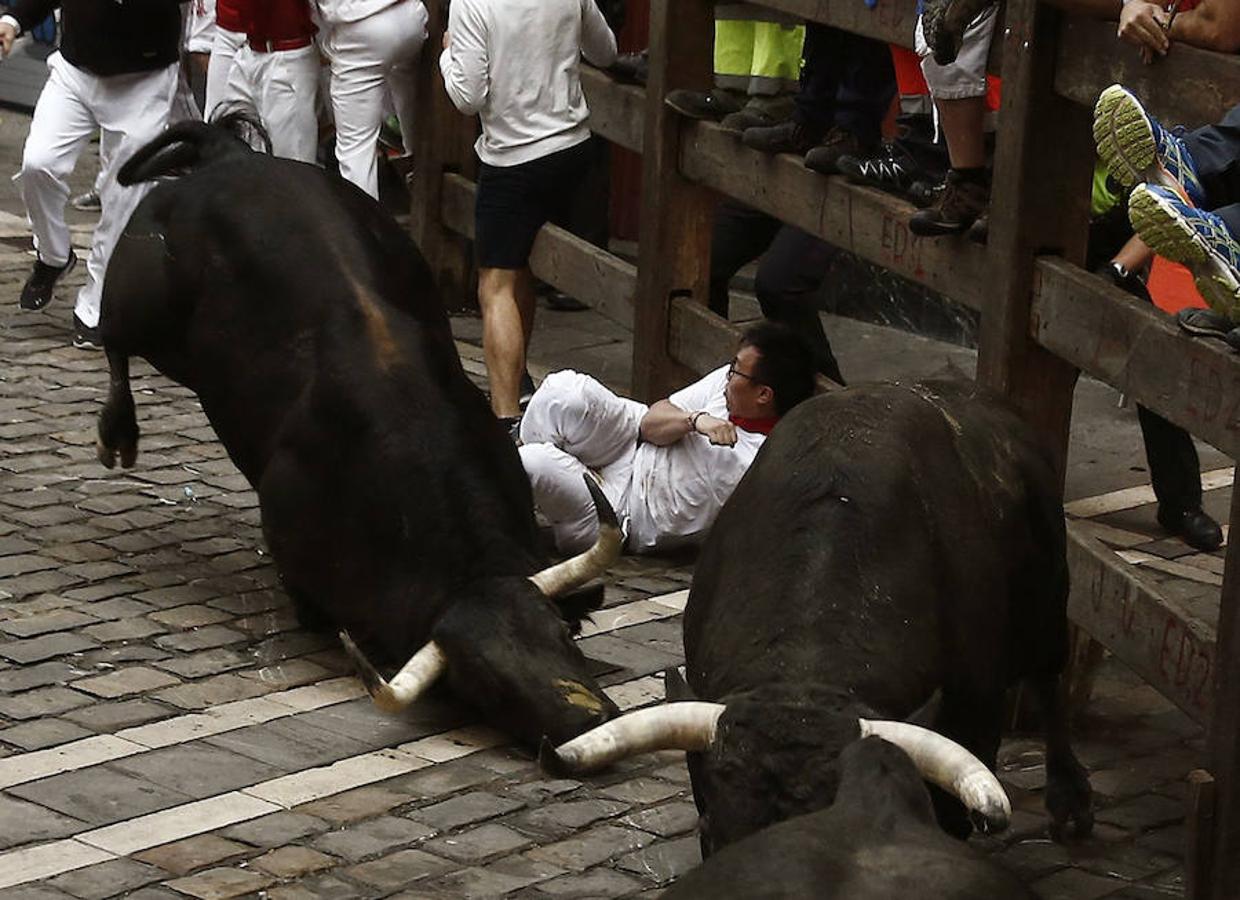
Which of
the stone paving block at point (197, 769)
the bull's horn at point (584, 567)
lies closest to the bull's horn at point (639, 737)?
the stone paving block at point (197, 769)

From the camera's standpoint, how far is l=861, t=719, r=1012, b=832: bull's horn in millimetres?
4418

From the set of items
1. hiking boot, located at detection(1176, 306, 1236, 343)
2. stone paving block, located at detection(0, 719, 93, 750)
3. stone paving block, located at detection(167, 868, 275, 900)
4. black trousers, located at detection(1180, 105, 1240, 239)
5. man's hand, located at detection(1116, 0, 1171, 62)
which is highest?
man's hand, located at detection(1116, 0, 1171, 62)

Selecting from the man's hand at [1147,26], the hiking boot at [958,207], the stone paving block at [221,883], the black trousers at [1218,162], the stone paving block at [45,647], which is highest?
the man's hand at [1147,26]

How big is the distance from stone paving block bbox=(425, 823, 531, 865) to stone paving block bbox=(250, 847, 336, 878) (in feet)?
0.94

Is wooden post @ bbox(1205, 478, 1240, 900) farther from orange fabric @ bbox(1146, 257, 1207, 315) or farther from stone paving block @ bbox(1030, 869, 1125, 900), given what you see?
orange fabric @ bbox(1146, 257, 1207, 315)

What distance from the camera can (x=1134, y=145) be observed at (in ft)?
19.1

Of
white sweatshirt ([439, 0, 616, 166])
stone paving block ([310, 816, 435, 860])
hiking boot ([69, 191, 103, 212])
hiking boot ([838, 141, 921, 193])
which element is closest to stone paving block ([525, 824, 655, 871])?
stone paving block ([310, 816, 435, 860])

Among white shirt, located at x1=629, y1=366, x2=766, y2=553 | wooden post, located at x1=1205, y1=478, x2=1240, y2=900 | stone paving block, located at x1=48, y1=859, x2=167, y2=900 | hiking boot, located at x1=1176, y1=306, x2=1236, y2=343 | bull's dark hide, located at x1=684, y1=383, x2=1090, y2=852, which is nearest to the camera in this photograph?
bull's dark hide, located at x1=684, y1=383, x2=1090, y2=852

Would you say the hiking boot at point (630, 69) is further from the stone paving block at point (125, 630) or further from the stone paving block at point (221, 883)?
the stone paving block at point (221, 883)

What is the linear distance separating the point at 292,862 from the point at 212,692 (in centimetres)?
128

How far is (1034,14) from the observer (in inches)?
268

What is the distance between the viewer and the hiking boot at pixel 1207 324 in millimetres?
5805

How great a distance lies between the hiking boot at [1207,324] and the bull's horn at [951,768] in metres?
1.62

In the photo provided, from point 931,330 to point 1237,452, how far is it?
571 centimetres
